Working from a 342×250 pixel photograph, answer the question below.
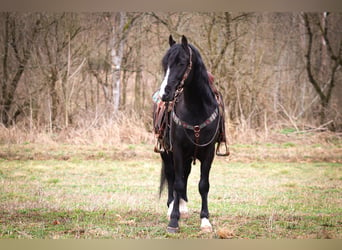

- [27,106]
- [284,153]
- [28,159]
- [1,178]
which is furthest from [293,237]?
[27,106]

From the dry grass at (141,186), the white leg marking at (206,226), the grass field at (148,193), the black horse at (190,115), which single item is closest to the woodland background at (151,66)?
the dry grass at (141,186)

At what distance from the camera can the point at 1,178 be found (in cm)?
695

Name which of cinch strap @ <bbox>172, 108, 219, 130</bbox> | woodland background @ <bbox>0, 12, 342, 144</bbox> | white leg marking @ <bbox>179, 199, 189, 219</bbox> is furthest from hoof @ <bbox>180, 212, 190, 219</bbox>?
woodland background @ <bbox>0, 12, 342, 144</bbox>

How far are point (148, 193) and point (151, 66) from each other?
6689mm

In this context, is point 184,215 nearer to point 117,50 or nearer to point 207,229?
point 207,229

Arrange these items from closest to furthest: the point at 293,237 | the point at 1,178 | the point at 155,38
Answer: the point at 293,237 → the point at 1,178 → the point at 155,38

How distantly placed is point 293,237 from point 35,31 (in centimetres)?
942

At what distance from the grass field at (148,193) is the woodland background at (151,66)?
3.96ft

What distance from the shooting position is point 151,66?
12172 millimetres

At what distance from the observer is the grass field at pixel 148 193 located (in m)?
3.96

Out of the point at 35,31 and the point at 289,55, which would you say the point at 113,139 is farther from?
the point at 289,55

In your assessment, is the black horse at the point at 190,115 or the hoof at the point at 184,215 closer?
the black horse at the point at 190,115

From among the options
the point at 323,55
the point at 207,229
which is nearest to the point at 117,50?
the point at 323,55

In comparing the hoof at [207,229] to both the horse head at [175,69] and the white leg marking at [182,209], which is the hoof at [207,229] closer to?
the white leg marking at [182,209]
